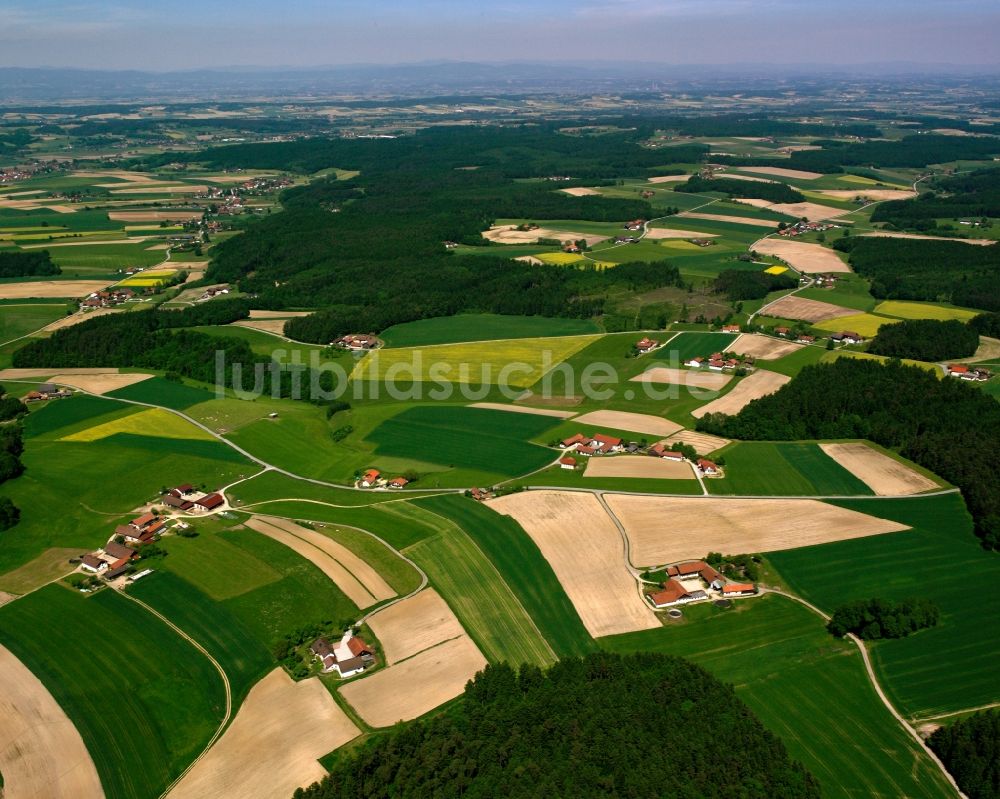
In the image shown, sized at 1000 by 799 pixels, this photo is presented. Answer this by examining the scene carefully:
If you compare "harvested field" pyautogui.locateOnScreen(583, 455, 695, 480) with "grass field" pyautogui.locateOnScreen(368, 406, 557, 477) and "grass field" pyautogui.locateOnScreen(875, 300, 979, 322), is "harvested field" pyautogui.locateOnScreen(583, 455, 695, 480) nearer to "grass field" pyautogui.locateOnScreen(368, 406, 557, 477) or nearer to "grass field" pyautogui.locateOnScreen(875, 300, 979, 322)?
"grass field" pyautogui.locateOnScreen(368, 406, 557, 477)

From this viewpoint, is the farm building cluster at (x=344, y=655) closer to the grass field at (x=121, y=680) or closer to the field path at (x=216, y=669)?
the field path at (x=216, y=669)

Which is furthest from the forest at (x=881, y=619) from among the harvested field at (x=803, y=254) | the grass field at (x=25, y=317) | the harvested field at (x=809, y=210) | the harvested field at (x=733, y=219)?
the harvested field at (x=809, y=210)

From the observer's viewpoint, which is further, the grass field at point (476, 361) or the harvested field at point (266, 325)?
the harvested field at point (266, 325)

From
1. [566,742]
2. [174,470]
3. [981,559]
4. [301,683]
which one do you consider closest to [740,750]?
[566,742]

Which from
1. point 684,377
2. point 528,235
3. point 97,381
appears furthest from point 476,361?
point 528,235

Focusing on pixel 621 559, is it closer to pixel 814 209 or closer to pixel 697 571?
pixel 697 571

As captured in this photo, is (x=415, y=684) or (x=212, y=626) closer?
(x=415, y=684)

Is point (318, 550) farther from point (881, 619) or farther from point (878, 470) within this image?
point (878, 470)
